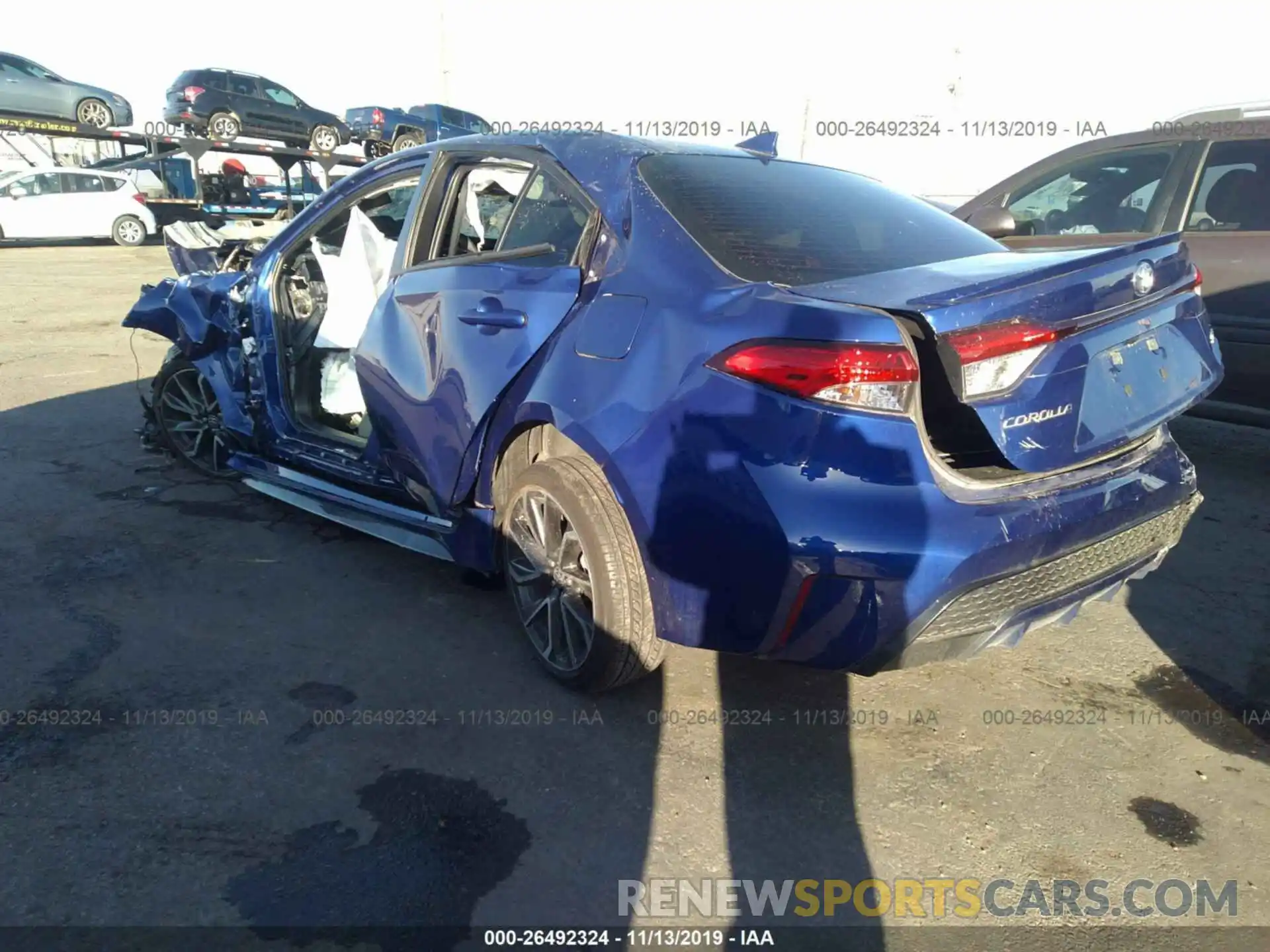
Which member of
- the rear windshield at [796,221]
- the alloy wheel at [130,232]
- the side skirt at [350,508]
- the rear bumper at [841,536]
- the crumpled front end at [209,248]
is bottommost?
the alloy wheel at [130,232]

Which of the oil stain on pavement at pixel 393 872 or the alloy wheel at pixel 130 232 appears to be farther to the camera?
the alloy wheel at pixel 130 232

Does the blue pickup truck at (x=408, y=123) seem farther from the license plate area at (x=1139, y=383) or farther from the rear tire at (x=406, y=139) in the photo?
the license plate area at (x=1139, y=383)

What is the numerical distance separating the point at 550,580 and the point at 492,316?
866 mm

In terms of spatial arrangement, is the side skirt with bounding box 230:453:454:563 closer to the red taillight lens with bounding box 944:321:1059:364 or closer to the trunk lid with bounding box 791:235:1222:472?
the trunk lid with bounding box 791:235:1222:472

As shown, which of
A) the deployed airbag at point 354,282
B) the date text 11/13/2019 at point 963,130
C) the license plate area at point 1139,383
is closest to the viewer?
the license plate area at point 1139,383

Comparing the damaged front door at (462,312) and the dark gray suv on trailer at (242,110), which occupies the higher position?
the dark gray suv on trailer at (242,110)

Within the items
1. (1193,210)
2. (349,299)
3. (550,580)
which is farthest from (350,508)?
(1193,210)

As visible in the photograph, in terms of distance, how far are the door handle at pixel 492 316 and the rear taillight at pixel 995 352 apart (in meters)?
1.31

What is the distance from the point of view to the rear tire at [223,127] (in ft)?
63.0

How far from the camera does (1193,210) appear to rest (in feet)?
16.4

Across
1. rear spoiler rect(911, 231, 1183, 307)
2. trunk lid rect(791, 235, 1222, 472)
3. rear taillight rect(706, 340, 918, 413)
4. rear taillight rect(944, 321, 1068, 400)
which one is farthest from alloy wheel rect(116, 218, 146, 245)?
rear taillight rect(944, 321, 1068, 400)

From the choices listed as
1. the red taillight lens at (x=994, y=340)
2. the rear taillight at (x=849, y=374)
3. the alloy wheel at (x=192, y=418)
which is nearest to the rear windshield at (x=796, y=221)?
the rear taillight at (x=849, y=374)

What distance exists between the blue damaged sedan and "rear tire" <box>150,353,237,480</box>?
5.00ft

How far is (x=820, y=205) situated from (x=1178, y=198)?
3178 millimetres
